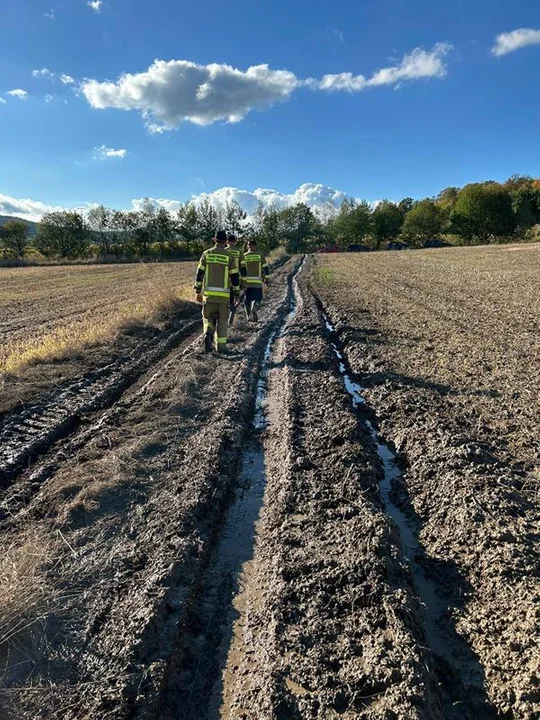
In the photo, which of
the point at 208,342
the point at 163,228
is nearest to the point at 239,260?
the point at 208,342

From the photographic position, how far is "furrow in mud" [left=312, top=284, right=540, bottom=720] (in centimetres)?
271

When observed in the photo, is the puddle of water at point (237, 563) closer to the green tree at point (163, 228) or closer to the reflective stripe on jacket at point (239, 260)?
the reflective stripe on jacket at point (239, 260)

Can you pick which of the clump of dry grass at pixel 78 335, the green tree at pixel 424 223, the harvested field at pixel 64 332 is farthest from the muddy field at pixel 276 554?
the green tree at pixel 424 223

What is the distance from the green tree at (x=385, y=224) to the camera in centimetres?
7906

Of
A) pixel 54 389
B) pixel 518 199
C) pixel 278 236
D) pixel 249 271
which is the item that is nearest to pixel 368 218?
pixel 278 236

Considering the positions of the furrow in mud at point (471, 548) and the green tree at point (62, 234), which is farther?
the green tree at point (62, 234)

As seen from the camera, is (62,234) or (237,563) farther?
(62,234)

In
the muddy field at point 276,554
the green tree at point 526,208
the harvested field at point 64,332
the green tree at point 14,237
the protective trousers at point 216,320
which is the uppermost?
the green tree at point 526,208

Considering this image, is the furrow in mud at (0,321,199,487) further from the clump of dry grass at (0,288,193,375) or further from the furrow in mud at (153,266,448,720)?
the furrow in mud at (153,266,448,720)

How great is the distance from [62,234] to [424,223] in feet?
175

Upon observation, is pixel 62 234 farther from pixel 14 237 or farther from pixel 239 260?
pixel 239 260

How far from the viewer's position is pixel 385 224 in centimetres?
7888

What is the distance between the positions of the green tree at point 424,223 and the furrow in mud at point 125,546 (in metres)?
73.6

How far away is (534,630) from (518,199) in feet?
239
